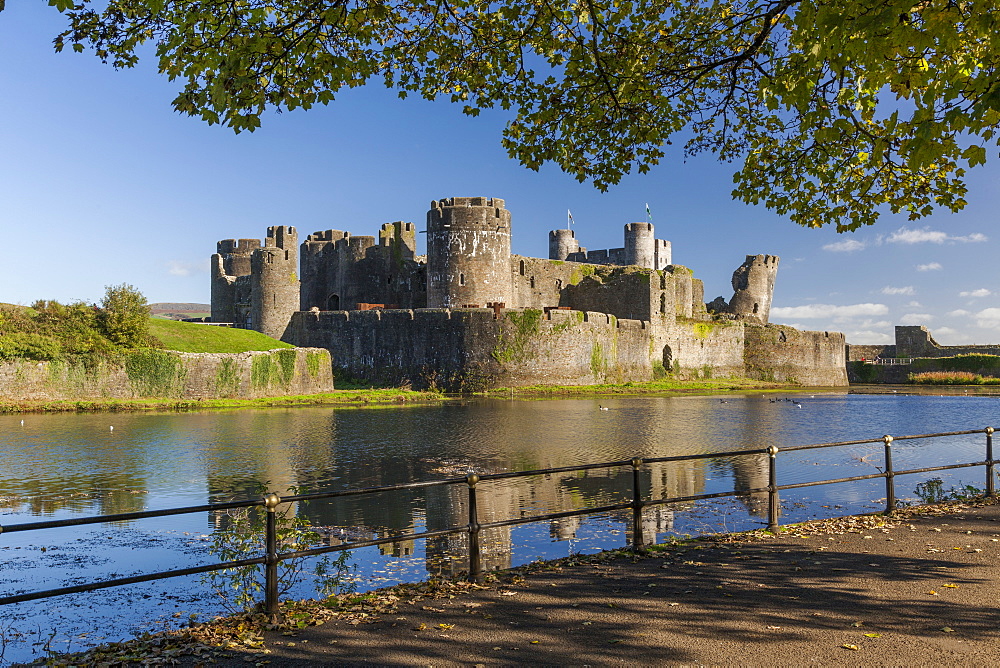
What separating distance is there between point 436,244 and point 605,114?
39811 mm

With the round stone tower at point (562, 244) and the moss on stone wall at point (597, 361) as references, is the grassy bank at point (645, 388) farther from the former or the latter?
the round stone tower at point (562, 244)

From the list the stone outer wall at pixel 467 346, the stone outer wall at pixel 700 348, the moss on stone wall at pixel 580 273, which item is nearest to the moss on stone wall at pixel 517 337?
the stone outer wall at pixel 467 346

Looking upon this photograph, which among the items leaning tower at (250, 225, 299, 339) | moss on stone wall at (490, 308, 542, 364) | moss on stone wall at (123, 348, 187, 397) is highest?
leaning tower at (250, 225, 299, 339)

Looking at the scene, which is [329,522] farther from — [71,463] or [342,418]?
[342,418]

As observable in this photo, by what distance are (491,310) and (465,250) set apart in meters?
5.62

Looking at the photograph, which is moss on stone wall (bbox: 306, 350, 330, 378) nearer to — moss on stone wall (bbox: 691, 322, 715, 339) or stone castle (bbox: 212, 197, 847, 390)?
stone castle (bbox: 212, 197, 847, 390)

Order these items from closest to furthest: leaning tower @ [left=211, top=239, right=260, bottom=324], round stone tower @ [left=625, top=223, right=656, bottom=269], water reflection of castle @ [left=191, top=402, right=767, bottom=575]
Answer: water reflection of castle @ [left=191, top=402, right=767, bottom=575], leaning tower @ [left=211, top=239, right=260, bottom=324], round stone tower @ [left=625, top=223, right=656, bottom=269]

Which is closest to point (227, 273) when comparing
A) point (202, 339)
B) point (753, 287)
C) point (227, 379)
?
point (202, 339)

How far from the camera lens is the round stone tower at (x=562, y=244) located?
7638cm

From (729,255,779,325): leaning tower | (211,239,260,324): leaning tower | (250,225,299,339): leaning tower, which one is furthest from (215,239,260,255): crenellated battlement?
(729,255,779,325): leaning tower

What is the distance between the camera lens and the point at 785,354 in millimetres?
62000

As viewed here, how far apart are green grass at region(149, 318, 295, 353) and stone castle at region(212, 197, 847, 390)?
6.16 meters

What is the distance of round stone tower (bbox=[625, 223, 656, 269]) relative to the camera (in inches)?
2808

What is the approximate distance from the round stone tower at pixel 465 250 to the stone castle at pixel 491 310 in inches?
3.0
